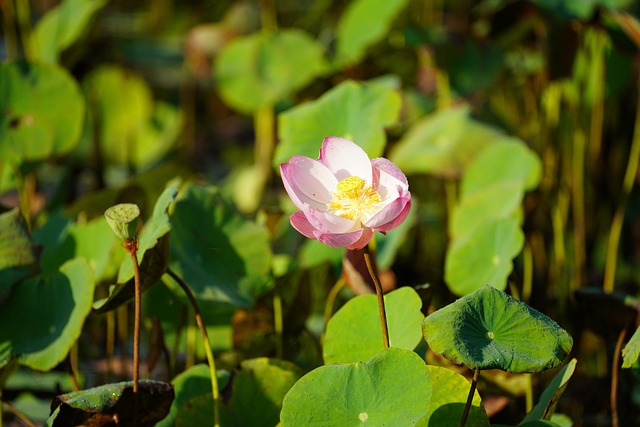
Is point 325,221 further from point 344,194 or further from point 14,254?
point 14,254

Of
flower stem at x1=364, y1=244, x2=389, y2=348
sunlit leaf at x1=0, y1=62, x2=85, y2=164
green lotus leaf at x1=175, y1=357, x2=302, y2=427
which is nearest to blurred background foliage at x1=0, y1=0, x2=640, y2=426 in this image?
sunlit leaf at x1=0, y1=62, x2=85, y2=164

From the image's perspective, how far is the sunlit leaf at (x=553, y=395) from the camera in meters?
0.76

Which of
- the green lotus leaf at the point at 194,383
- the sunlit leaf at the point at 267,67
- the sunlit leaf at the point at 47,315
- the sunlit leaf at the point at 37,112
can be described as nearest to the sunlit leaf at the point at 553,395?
the green lotus leaf at the point at 194,383

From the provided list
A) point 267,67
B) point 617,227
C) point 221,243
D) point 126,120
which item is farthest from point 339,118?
point 126,120

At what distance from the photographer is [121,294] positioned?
85 cm

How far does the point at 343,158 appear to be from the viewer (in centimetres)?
76

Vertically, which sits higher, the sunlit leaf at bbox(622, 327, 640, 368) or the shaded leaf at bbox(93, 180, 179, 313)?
the shaded leaf at bbox(93, 180, 179, 313)

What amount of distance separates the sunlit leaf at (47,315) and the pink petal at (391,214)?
13.2 inches

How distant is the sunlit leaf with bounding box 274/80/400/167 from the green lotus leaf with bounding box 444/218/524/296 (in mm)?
171

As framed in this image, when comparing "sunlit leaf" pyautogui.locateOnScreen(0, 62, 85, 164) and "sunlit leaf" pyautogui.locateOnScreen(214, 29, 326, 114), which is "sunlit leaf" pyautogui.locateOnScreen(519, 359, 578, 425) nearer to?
"sunlit leaf" pyautogui.locateOnScreen(0, 62, 85, 164)

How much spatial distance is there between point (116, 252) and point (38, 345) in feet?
0.61

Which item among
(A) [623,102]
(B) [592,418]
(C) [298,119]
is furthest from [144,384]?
(A) [623,102]

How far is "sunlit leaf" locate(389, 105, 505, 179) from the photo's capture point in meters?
1.35

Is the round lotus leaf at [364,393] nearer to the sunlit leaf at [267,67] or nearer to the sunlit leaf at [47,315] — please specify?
the sunlit leaf at [47,315]
